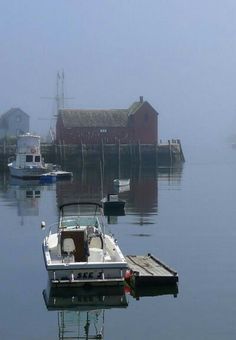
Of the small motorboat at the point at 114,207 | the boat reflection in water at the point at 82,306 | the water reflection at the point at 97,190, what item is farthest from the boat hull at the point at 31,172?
the boat reflection in water at the point at 82,306

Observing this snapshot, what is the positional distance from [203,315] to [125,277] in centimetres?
394

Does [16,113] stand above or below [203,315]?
above

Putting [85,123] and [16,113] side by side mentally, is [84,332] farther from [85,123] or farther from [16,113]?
[16,113]

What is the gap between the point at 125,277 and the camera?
2552cm

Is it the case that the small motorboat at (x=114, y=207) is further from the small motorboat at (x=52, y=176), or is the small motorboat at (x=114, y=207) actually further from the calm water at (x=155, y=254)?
the small motorboat at (x=52, y=176)

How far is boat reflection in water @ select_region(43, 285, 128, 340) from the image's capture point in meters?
20.7

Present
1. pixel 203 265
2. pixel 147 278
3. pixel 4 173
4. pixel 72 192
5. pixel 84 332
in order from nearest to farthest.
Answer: pixel 84 332 → pixel 147 278 → pixel 203 265 → pixel 72 192 → pixel 4 173

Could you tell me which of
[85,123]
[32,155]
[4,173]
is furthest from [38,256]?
[85,123]

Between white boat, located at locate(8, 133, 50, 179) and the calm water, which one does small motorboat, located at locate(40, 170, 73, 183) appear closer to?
white boat, located at locate(8, 133, 50, 179)

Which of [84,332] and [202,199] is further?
[202,199]

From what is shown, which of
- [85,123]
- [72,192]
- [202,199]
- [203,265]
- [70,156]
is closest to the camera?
[203,265]

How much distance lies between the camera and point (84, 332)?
2062 cm

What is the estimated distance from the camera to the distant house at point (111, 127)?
116562 mm

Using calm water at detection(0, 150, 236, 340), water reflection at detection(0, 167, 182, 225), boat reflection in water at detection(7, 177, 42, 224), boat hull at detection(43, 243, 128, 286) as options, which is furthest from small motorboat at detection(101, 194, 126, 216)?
boat hull at detection(43, 243, 128, 286)
